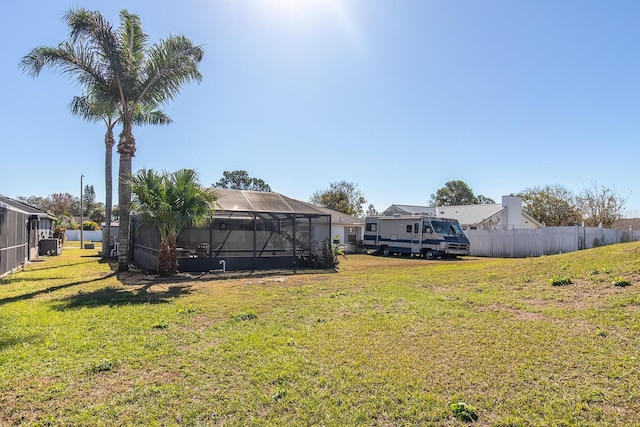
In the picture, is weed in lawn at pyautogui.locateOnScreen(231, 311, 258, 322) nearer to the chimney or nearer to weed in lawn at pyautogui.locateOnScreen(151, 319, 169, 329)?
weed in lawn at pyautogui.locateOnScreen(151, 319, 169, 329)

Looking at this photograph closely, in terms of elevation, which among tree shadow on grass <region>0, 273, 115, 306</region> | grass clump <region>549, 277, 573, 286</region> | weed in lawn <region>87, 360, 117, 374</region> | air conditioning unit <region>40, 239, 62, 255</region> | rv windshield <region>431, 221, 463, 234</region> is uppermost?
rv windshield <region>431, 221, 463, 234</region>

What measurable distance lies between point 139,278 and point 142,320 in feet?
20.5

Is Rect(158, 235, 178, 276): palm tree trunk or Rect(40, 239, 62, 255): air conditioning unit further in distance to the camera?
Rect(40, 239, 62, 255): air conditioning unit

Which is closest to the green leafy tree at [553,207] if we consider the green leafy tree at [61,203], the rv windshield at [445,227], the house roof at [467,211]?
the house roof at [467,211]

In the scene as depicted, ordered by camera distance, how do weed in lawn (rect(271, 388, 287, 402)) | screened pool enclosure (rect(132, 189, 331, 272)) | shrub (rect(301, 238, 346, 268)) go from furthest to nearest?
shrub (rect(301, 238, 346, 268))
screened pool enclosure (rect(132, 189, 331, 272))
weed in lawn (rect(271, 388, 287, 402))

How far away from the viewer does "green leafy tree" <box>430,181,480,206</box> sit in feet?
222

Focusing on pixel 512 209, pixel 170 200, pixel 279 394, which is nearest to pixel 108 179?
pixel 170 200

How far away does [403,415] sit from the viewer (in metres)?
3.43

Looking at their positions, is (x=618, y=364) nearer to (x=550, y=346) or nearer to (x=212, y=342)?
(x=550, y=346)

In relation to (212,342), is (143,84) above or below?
above

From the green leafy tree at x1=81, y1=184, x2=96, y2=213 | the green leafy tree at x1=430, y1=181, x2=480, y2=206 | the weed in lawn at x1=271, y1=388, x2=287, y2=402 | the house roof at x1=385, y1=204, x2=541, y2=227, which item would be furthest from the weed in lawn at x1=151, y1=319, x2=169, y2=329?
the green leafy tree at x1=81, y1=184, x2=96, y2=213

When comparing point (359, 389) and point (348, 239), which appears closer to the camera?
point (359, 389)

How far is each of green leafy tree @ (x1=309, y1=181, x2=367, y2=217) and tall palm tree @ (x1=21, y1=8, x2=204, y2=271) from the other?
32784mm

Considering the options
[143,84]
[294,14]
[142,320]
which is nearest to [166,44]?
[143,84]
